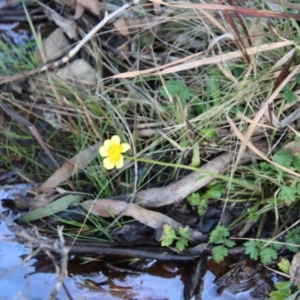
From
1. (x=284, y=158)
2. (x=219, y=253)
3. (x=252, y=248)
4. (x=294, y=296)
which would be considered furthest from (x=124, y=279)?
(x=284, y=158)

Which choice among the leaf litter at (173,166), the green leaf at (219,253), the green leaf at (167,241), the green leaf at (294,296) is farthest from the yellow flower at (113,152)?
the green leaf at (294,296)

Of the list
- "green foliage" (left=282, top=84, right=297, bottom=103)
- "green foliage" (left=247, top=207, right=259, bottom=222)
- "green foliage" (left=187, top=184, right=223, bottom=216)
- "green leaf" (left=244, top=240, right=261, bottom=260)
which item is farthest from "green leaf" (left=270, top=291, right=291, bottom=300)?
"green foliage" (left=282, top=84, right=297, bottom=103)

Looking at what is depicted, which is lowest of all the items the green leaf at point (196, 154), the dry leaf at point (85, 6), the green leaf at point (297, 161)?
the green leaf at point (297, 161)

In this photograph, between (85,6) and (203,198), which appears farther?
(85,6)

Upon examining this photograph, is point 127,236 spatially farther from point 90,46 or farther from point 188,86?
point 90,46

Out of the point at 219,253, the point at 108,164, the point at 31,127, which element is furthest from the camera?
the point at 31,127

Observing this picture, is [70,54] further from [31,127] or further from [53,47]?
[31,127]

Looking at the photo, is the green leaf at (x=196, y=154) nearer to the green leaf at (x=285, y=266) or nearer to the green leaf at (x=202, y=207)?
the green leaf at (x=202, y=207)
